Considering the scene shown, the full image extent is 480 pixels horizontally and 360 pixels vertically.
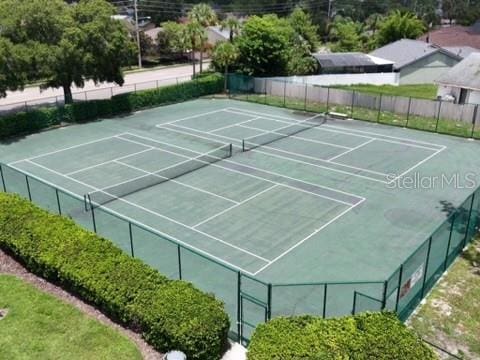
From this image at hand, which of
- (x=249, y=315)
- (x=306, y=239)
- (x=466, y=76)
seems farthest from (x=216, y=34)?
(x=249, y=315)

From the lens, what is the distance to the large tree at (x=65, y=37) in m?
28.1

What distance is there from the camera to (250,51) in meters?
40.6

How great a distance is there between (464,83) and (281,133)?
14498 millimetres

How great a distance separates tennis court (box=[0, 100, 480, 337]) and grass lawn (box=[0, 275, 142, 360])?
2.91 meters

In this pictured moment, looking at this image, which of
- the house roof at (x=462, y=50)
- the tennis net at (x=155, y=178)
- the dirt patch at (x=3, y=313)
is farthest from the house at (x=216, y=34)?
the dirt patch at (x=3, y=313)

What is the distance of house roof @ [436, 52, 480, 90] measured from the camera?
33.1m

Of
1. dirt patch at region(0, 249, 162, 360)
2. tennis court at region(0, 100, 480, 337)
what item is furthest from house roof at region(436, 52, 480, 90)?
dirt patch at region(0, 249, 162, 360)

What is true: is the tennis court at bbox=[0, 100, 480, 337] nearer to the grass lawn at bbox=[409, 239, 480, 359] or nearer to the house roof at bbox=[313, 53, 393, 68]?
the grass lawn at bbox=[409, 239, 480, 359]

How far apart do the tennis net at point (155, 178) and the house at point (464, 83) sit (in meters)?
18.5

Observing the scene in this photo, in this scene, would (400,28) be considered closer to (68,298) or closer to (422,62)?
(422,62)

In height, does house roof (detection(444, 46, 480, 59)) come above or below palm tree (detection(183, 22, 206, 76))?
below

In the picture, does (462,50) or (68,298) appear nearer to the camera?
(68,298)

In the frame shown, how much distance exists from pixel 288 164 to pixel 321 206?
206 inches

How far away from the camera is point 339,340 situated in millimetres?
8781
